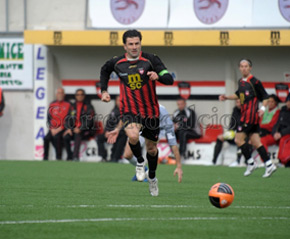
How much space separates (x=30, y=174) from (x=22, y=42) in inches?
300

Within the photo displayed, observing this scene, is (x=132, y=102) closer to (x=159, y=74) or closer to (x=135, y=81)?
(x=135, y=81)

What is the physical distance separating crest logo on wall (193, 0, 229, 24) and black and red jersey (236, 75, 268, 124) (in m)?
5.16

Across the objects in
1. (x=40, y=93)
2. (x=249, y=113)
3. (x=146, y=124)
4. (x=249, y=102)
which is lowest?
(x=146, y=124)

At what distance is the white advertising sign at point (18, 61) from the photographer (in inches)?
765

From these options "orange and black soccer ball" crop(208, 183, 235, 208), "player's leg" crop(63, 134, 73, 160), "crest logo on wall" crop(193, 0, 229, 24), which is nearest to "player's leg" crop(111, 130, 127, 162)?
"player's leg" crop(63, 134, 73, 160)

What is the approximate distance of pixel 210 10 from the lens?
57.9 ft

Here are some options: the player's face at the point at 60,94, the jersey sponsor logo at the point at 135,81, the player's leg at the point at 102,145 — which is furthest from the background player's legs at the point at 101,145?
the jersey sponsor logo at the point at 135,81

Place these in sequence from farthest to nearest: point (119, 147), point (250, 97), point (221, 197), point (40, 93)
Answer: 1. point (40, 93)
2. point (119, 147)
3. point (250, 97)
4. point (221, 197)

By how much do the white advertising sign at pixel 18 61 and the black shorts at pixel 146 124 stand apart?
1155 cm

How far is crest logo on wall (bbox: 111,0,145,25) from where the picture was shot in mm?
18109

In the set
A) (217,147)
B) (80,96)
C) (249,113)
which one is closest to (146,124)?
(249,113)

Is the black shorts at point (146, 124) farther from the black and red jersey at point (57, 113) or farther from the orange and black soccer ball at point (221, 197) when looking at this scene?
the black and red jersey at point (57, 113)

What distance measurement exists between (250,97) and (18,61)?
8775 mm

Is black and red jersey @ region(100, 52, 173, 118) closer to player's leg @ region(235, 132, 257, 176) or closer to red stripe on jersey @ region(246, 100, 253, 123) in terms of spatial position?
red stripe on jersey @ region(246, 100, 253, 123)
